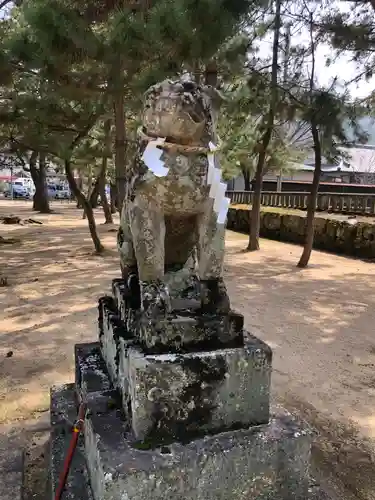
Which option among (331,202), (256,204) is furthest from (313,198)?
(331,202)

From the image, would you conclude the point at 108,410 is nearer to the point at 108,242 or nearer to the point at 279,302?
the point at 279,302

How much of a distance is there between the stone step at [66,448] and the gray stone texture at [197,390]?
34 cm

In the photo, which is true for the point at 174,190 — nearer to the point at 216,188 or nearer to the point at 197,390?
the point at 216,188

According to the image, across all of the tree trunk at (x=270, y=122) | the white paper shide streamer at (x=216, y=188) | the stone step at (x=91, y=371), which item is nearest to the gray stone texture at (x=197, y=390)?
the stone step at (x=91, y=371)

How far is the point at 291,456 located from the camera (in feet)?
4.80

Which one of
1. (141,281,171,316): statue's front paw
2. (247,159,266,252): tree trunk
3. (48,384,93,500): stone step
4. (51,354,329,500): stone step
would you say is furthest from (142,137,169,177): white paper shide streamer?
(247,159,266,252): tree trunk

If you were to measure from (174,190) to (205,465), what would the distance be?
867 millimetres

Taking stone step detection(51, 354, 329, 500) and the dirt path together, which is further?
the dirt path

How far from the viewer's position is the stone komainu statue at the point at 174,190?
1.46m

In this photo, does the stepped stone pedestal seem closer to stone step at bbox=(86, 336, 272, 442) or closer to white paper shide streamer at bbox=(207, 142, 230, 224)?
stone step at bbox=(86, 336, 272, 442)

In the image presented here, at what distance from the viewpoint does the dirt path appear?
96.3 inches

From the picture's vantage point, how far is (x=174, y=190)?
4.92 feet

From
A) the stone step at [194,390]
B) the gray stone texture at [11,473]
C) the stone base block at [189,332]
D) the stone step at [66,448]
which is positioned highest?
the stone base block at [189,332]

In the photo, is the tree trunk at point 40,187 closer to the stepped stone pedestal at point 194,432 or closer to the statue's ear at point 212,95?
the statue's ear at point 212,95
